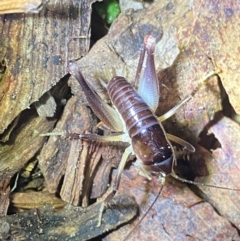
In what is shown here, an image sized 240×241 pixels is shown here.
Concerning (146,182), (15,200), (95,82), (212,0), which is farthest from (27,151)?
(212,0)

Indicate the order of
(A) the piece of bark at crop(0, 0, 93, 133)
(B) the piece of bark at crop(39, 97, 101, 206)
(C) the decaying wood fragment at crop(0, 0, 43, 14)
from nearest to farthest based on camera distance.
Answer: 1. (C) the decaying wood fragment at crop(0, 0, 43, 14)
2. (A) the piece of bark at crop(0, 0, 93, 133)
3. (B) the piece of bark at crop(39, 97, 101, 206)

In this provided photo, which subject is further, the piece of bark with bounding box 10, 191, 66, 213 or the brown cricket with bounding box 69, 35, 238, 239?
the piece of bark with bounding box 10, 191, 66, 213

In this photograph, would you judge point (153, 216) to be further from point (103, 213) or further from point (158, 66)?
point (158, 66)

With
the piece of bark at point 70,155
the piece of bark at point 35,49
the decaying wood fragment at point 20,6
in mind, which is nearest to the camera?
the decaying wood fragment at point 20,6

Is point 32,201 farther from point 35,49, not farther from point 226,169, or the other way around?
point 226,169

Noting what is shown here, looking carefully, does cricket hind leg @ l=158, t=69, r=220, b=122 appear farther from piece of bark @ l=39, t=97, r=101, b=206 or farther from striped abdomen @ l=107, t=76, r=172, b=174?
piece of bark @ l=39, t=97, r=101, b=206

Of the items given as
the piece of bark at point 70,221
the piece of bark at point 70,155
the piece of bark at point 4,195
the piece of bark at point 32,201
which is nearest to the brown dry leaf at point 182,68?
the piece of bark at point 70,221

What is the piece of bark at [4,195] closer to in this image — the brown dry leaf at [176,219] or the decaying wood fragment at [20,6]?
the brown dry leaf at [176,219]

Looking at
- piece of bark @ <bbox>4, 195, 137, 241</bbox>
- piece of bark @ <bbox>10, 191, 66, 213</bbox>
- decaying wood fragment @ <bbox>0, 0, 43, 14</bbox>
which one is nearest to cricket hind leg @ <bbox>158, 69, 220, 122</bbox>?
piece of bark @ <bbox>4, 195, 137, 241</bbox>
